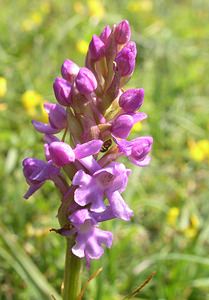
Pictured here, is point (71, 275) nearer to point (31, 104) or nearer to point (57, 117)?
point (57, 117)

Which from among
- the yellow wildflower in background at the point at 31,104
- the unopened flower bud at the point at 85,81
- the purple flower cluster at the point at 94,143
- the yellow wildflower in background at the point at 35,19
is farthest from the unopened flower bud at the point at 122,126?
the yellow wildflower in background at the point at 35,19

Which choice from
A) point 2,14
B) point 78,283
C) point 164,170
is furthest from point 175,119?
point 78,283

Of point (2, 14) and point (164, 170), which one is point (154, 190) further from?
point (2, 14)

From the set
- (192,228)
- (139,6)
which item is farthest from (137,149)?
(139,6)

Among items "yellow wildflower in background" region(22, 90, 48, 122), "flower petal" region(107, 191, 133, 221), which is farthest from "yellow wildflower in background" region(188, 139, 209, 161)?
"flower petal" region(107, 191, 133, 221)

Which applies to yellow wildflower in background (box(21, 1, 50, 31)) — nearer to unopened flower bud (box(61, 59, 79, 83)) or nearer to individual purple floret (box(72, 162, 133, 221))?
unopened flower bud (box(61, 59, 79, 83))

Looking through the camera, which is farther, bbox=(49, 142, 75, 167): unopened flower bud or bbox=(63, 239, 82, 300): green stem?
bbox=(63, 239, 82, 300): green stem
